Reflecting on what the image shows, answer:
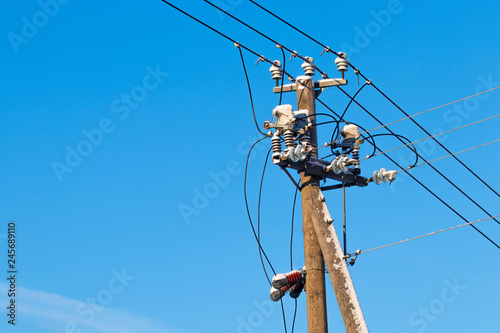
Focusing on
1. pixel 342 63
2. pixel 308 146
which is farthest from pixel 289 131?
pixel 342 63

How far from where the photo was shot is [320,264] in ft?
44.2

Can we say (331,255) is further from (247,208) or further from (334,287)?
(247,208)

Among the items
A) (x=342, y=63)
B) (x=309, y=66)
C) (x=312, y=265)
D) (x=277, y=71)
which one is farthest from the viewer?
(x=342, y=63)

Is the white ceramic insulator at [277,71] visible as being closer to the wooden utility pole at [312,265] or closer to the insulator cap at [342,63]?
the insulator cap at [342,63]

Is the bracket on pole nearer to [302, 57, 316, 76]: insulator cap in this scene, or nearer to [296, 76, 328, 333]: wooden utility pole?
[302, 57, 316, 76]: insulator cap

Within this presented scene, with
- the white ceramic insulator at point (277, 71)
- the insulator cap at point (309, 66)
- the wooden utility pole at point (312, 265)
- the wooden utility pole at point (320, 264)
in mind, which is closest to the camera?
the wooden utility pole at point (320, 264)

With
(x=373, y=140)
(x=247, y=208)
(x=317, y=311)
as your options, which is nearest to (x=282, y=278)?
(x=317, y=311)

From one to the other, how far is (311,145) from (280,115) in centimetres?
69

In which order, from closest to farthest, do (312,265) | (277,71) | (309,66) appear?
1. (312,265)
2. (309,66)
3. (277,71)

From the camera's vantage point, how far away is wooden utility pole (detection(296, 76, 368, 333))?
1279 centimetres

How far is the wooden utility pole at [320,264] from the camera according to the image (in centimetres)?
1279

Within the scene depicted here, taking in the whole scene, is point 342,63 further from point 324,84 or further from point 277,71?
point 277,71

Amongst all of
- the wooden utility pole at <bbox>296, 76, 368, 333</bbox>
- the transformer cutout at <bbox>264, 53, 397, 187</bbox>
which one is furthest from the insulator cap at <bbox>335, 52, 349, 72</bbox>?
the wooden utility pole at <bbox>296, 76, 368, 333</bbox>

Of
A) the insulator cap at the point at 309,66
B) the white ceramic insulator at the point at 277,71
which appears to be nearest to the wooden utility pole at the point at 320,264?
the insulator cap at the point at 309,66
